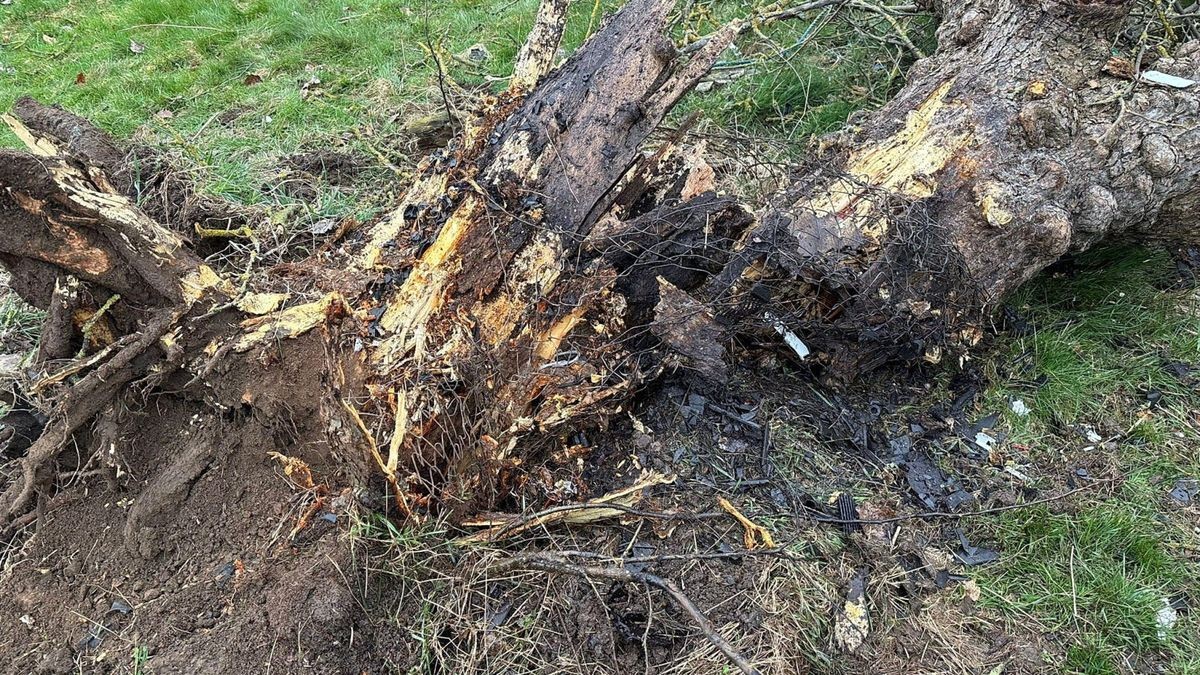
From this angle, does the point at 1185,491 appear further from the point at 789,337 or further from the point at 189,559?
the point at 189,559

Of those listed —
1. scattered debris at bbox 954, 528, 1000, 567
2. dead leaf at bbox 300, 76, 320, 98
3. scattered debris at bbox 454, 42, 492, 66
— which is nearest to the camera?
scattered debris at bbox 954, 528, 1000, 567

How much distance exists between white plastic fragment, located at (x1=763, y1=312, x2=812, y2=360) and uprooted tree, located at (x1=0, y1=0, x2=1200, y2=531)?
4 cm

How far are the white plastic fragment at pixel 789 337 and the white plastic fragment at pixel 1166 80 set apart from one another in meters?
1.72

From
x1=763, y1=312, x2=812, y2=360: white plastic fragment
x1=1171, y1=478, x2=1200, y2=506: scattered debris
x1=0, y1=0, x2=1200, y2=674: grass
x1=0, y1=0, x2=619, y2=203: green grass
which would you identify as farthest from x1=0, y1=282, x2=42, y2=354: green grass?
x1=1171, y1=478, x2=1200, y2=506: scattered debris

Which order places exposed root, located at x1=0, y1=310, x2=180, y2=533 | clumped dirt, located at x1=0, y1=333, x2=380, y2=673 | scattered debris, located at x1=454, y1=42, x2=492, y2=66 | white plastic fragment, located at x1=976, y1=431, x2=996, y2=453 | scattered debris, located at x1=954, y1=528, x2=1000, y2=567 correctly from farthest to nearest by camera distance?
1. scattered debris, located at x1=454, y1=42, x2=492, y2=66
2. white plastic fragment, located at x1=976, y1=431, x2=996, y2=453
3. scattered debris, located at x1=954, y1=528, x2=1000, y2=567
4. exposed root, located at x1=0, y1=310, x2=180, y2=533
5. clumped dirt, located at x1=0, y1=333, x2=380, y2=673

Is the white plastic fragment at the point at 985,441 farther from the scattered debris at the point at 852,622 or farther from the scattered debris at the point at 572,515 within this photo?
the scattered debris at the point at 572,515

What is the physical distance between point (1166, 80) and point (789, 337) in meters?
1.79

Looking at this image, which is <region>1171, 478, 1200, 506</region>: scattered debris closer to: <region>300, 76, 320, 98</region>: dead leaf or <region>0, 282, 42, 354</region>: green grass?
<region>0, 282, 42, 354</region>: green grass

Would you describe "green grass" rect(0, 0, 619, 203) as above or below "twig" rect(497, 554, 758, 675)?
above

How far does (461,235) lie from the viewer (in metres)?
2.15

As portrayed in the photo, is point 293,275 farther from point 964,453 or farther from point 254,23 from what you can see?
point 254,23

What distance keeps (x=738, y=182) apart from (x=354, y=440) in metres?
2.02

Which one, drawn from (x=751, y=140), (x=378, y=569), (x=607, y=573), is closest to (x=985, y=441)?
(x=607, y=573)

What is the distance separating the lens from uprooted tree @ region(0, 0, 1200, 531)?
6.51 feet
